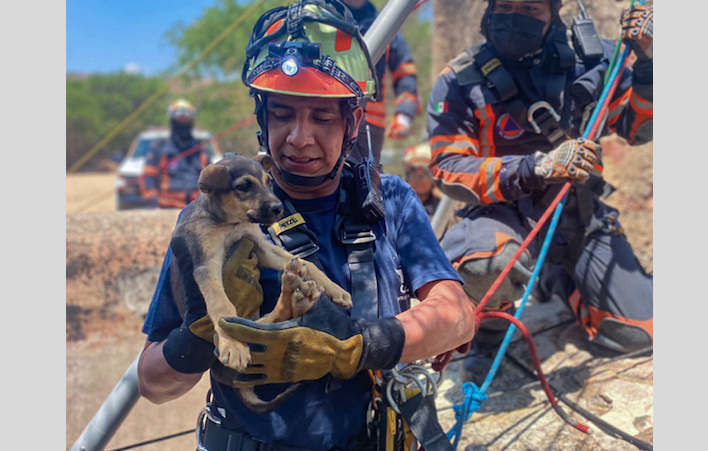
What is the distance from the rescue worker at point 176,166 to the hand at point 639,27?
746 cm

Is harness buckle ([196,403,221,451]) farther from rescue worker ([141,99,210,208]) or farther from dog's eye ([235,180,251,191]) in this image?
rescue worker ([141,99,210,208])

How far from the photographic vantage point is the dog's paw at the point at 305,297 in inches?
65.5

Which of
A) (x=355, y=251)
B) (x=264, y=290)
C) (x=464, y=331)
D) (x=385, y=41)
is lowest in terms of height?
(x=464, y=331)

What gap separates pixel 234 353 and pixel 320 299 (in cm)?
31

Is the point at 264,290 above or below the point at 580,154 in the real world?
below

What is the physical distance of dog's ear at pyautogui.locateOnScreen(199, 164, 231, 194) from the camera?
74.1 inches

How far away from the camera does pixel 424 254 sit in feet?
6.89

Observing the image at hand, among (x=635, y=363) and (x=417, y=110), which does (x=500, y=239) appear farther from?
(x=417, y=110)

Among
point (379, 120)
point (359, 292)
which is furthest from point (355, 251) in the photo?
point (379, 120)

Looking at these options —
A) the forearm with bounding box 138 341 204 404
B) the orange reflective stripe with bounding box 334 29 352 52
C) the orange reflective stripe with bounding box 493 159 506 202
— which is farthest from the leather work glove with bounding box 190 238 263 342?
the orange reflective stripe with bounding box 493 159 506 202

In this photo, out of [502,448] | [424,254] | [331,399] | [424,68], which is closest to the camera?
[331,399]

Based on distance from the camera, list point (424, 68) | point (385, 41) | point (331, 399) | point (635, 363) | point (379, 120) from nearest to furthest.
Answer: point (331, 399)
point (385, 41)
point (635, 363)
point (379, 120)
point (424, 68)

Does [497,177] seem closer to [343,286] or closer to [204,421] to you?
[343,286]

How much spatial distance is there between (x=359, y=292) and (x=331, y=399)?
0.38 metres
